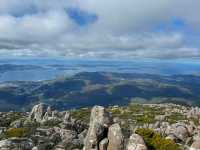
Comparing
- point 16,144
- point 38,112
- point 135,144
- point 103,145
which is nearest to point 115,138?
point 103,145

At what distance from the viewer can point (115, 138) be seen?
59.4 meters

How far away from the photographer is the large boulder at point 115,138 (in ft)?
191

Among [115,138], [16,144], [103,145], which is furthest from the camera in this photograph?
[16,144]

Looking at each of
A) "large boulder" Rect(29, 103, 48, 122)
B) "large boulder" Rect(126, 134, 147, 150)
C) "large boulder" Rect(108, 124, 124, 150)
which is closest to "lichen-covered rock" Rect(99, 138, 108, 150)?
"large boulder" Rect(108, 124, 124, 150)

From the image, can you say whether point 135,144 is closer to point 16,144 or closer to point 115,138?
point 115,138

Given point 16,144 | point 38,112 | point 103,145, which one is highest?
point 16,144

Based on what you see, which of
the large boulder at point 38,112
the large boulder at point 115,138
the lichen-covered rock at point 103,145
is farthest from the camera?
the large boulder at point 38,112

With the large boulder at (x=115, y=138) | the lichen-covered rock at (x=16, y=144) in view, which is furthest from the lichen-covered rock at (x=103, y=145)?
the lichen-covered rock at (x=16, y=144)

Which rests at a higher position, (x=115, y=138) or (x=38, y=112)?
(x=115, y=138)

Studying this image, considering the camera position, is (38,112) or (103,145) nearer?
(103,145)

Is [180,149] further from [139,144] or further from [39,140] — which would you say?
[39,140]

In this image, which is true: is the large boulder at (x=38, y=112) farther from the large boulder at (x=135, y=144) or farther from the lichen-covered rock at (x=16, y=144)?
the large boulder at (x=135, y=144)

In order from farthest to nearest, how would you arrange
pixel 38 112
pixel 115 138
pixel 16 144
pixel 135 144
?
pixel 38 112 → pixel 16 144 → pixel 115 138 → pixel 135 144

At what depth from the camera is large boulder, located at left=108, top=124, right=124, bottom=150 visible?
191 ft
